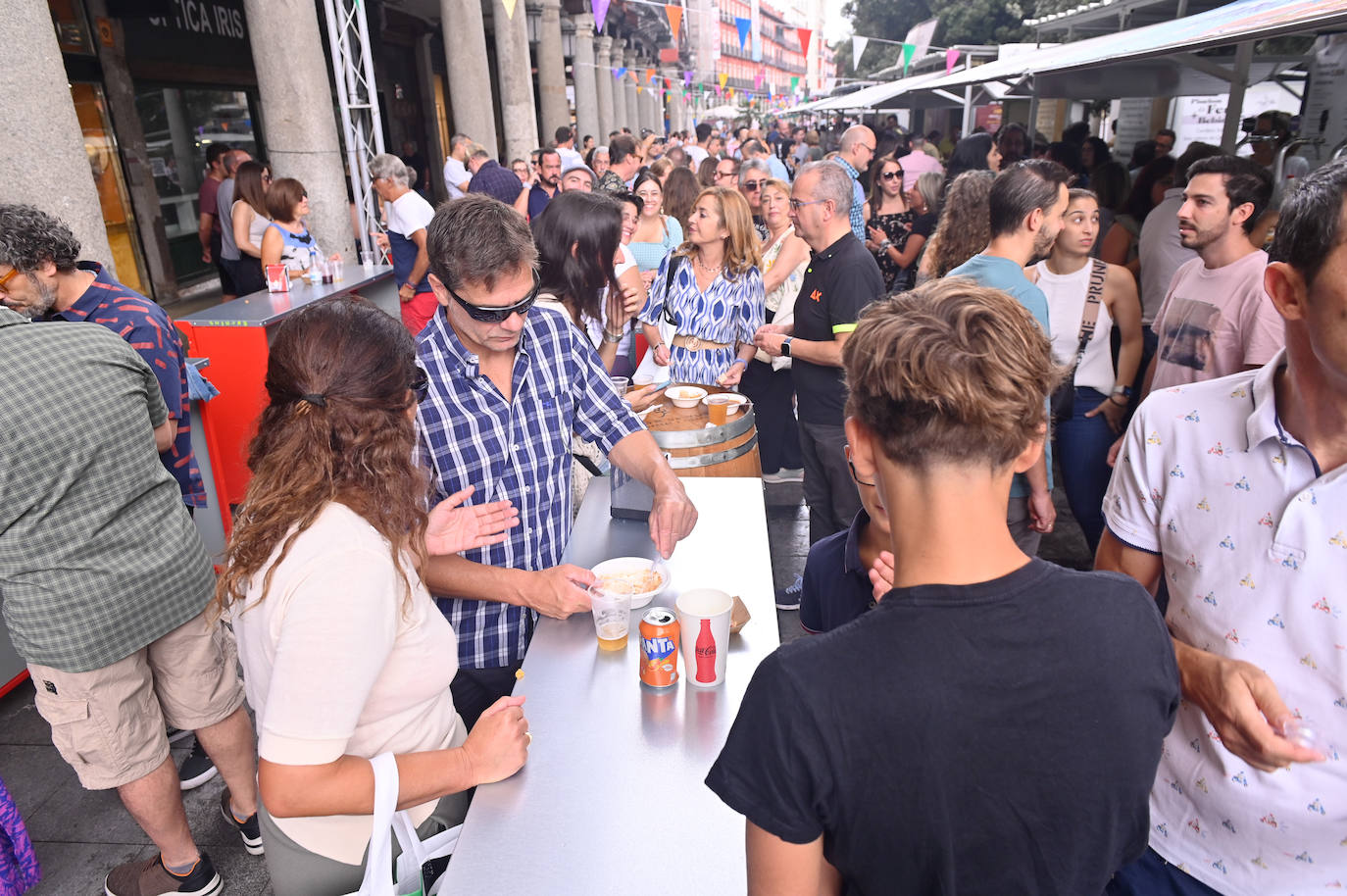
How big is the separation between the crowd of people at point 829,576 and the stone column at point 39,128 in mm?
1593

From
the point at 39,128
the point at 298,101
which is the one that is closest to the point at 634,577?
the point at 39,128

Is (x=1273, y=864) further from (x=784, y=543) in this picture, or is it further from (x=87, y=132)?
(x=87, y=132)

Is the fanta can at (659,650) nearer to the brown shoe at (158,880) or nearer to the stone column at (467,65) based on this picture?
the brown shoe at (158,880)

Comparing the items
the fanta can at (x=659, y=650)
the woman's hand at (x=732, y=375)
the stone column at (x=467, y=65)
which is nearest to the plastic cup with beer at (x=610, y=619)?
the fanta can at (x=659, y=650)

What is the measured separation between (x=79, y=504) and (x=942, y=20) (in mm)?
34410

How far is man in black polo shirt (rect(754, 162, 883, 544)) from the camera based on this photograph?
3.63 meters

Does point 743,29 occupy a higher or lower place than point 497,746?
higher

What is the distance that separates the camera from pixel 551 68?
59.8 feet

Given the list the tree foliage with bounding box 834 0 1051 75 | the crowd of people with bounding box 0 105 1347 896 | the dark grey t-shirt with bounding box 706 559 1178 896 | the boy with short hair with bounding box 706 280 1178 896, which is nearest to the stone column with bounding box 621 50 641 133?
the tree foliage with bounding box 834 0 1051 75

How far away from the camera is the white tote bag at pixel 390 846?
4.47 ft

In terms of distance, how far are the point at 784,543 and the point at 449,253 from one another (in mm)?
3151

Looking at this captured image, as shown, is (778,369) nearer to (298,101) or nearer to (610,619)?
(610,619)

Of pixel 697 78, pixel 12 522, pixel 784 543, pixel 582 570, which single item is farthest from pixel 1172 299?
pixel 697 78

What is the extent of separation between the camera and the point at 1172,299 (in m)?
3.25
